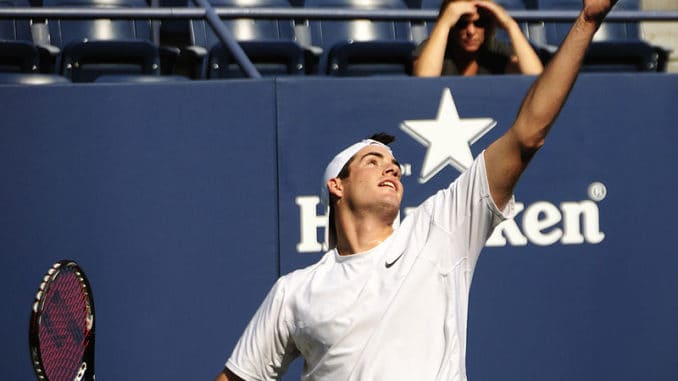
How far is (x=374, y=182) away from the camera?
3.96 meters

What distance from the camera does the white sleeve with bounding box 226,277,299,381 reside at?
3924 millimetres

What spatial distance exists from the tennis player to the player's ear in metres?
0.04

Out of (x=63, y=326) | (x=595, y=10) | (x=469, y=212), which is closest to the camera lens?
(x=595, y=10)

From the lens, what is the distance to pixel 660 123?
5852 mm

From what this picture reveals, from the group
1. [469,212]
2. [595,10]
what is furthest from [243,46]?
[595,10]

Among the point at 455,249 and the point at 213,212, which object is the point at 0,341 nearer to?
the point at 213,212

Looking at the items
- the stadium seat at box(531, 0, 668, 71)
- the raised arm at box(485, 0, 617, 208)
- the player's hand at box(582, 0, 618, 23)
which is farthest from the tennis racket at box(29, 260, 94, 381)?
the stadium seat at box(531, 0, 668, 71)

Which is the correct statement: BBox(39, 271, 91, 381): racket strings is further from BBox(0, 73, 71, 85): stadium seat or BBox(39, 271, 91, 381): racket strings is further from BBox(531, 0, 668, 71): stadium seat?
BBox(531, 0, 668, 71): stadium seat

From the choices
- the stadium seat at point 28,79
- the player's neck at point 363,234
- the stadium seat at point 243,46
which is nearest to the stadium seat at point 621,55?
the stadium seat at point 243,46

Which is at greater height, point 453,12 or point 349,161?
point 453,12

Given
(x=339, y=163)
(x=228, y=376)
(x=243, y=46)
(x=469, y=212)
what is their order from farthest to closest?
(x=243, y=46) → (x=339, y=163) → (x=228, y=376) → (x=469, y=212)

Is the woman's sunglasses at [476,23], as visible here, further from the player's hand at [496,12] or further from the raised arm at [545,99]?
the raised arm at [545,99]

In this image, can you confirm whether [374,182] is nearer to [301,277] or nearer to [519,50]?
[301,277]

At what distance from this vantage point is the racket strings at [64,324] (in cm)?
412
